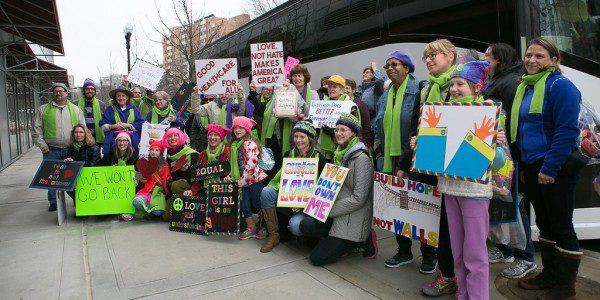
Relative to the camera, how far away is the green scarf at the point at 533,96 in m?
2.98

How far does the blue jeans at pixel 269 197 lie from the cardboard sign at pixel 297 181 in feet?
0.64

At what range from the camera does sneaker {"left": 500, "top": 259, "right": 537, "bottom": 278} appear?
362cm

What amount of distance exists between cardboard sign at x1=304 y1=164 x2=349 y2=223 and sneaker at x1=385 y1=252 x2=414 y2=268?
77 cm

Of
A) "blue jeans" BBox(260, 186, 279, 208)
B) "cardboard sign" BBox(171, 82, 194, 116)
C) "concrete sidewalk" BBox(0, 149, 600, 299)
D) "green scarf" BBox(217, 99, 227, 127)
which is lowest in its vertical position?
"concrete sidewalk" BBox(0, 149, 600, 299)

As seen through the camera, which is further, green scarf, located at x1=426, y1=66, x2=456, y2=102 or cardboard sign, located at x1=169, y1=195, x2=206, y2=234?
cardboard sign, located at x1=169, y1=195, x2=206, y2=234

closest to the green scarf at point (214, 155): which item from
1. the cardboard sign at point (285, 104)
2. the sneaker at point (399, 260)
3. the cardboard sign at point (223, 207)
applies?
the cardboard sign at point (223, 207)

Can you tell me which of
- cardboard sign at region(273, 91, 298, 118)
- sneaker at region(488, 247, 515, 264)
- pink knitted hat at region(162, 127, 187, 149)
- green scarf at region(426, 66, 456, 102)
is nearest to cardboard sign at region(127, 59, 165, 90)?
pink knitted hat at region(162, 127, 187, 149)

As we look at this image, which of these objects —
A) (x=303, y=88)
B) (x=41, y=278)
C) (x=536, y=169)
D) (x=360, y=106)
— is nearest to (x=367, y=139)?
(x=360, y=106)

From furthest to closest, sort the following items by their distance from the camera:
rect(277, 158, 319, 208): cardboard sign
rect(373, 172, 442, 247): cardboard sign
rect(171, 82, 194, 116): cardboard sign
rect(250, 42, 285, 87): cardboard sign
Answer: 1. rect(171, 82, 194, 116): cardboard sign
2. rect(250, 42, 285, 87): cardboard sign
3. rect(277, 158, 319, 208): cardboard sign
4. rect(373, 172, 442, 247): cardboard sign

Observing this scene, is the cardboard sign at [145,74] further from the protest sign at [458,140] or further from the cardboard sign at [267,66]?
the protest sign at [458,140]

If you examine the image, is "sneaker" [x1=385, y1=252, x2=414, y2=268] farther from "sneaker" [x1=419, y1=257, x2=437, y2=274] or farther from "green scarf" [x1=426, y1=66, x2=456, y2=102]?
"green scarf" [x1=426, y1=66, x2=456, y2=102]

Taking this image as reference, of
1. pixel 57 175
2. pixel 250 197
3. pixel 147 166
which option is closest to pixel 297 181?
pixel 250 197

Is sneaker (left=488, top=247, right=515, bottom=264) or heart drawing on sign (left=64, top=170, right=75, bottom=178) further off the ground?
Answer: heart drawing on sign (left=64, top=170, right=75, bottom=178)

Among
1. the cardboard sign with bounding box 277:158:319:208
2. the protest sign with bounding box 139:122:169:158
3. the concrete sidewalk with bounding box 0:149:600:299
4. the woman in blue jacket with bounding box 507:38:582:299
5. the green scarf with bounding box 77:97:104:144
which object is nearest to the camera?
the woman in blue jacket with bounding box 507:38:582:299
